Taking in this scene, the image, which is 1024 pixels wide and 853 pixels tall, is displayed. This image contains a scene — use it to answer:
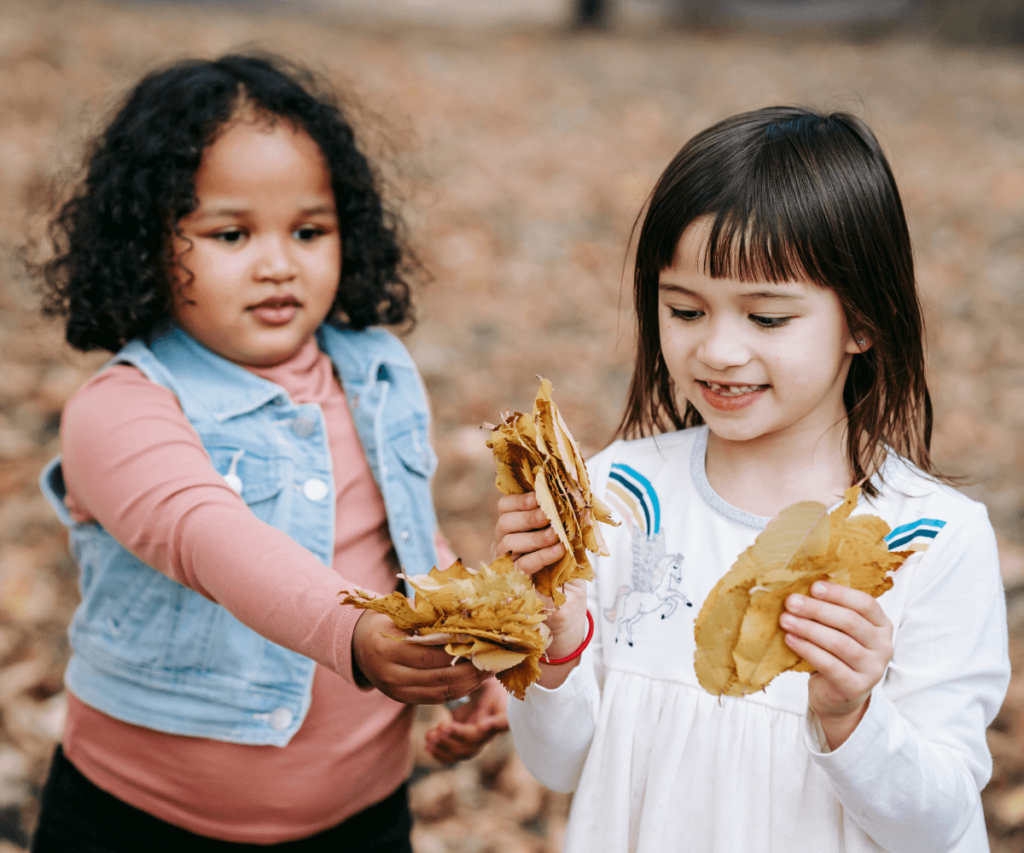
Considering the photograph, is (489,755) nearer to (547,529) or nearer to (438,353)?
(547,529)

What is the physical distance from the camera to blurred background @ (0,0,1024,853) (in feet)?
10.3

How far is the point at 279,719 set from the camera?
1792 mm

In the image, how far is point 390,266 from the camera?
2279 millimetres

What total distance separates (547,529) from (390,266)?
114 cm

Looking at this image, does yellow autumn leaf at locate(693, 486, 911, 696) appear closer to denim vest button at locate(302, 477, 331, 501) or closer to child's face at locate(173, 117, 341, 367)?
denim vest button at locate(302, 477, 331, 501)

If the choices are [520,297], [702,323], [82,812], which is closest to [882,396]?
[702,323]

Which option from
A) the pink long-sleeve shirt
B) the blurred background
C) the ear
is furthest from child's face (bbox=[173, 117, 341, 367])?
the ear

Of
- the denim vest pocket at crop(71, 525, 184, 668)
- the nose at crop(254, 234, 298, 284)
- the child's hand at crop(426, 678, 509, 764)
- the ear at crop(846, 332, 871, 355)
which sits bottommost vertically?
the child's hand at crop(426, 678, 509, 764)

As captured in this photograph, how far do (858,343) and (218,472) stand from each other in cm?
120

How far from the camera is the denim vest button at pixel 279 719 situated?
1.79m

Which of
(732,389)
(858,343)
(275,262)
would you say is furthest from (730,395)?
(275,262)

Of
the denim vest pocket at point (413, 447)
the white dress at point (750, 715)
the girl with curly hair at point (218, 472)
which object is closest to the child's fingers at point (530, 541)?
the white dress at point (750, 715)

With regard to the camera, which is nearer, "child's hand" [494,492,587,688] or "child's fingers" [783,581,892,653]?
"child's fingers" [783,581,892,653]

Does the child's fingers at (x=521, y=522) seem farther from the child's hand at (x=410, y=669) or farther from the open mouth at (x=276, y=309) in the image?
the open mouth at (x=276, y=309)
